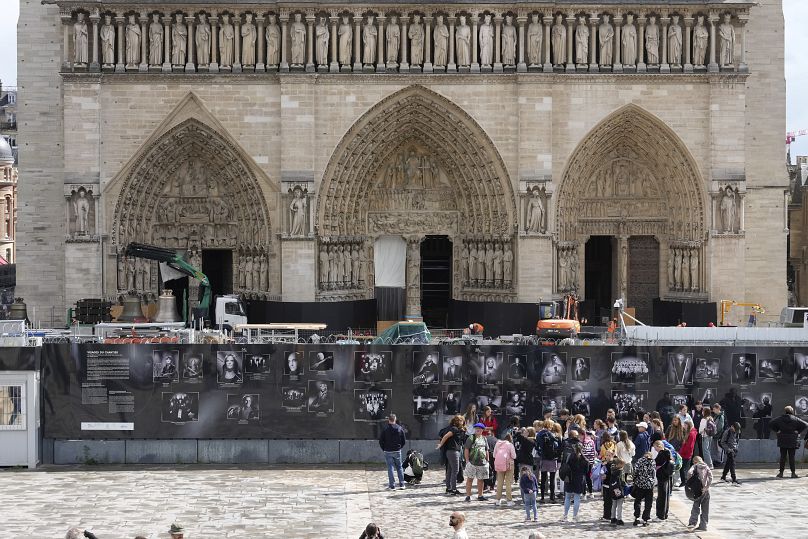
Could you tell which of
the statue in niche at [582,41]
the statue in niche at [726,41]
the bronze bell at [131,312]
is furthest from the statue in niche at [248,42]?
the statue in niche at [726,41]

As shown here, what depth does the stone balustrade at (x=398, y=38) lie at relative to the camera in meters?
40.2

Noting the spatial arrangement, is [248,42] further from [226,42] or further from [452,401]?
[452,401]

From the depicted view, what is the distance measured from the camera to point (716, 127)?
40.8 metres

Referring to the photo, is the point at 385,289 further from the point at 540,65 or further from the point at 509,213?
the point at 540,65

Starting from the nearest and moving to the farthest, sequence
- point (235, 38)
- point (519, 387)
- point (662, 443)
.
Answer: point (662, 443), point (519, 387), point (235, 38)

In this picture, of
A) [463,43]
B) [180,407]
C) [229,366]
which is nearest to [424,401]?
[229,366]

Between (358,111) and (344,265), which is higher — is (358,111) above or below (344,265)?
above

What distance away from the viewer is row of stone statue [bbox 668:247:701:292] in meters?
41.6

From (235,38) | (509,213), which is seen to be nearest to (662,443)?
(509,213)

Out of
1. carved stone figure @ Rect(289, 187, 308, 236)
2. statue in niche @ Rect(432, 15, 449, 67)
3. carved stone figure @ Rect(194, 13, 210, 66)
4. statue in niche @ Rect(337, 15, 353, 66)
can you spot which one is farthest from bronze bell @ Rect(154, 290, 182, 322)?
statue in niche @ Rect(432, 15, 449, 67)

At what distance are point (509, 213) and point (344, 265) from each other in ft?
15.8

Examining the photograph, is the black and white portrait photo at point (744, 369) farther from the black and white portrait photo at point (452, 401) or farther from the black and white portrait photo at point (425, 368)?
the black and white portrait photo at point (425, 368)

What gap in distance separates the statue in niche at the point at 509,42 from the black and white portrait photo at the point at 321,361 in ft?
47.1

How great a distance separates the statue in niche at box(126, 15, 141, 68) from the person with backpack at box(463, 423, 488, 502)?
741 inches
